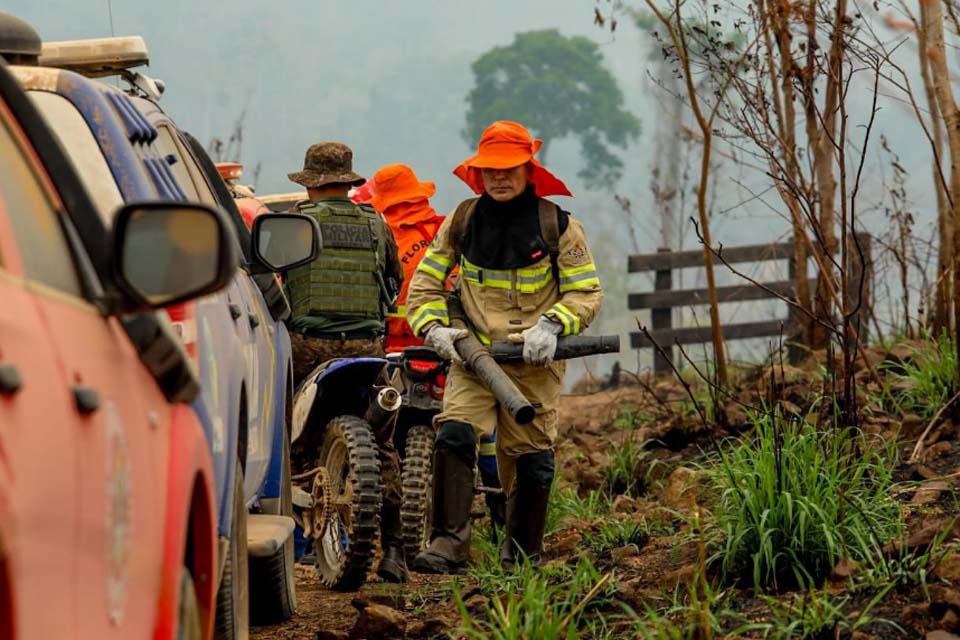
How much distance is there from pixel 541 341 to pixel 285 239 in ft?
5.08

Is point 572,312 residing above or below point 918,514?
above

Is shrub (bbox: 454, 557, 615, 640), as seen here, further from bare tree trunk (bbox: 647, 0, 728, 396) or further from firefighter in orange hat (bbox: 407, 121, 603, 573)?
bare tree trunk (bbox: 647, 0, 728, 396)

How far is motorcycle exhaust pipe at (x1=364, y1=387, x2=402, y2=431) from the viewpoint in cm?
867

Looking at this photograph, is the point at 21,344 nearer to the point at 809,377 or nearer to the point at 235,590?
the point at 235,590

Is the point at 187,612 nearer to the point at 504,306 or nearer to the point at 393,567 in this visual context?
the point at 504,306

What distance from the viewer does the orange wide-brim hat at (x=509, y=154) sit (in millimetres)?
7867

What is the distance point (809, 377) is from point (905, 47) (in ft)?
8.87

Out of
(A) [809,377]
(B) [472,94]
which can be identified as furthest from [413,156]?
(A) [809,377]

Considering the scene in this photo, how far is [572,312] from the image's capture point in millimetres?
7840

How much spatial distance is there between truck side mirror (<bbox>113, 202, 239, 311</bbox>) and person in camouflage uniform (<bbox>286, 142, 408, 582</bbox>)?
5705mm

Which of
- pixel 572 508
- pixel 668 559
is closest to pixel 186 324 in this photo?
pixel 668 559

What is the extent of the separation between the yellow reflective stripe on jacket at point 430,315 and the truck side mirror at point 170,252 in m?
4.54

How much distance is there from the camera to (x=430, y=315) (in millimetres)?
8039

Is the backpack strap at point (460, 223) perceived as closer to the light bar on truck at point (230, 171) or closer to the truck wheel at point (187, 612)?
the light bar on truck at point (230, 171)
